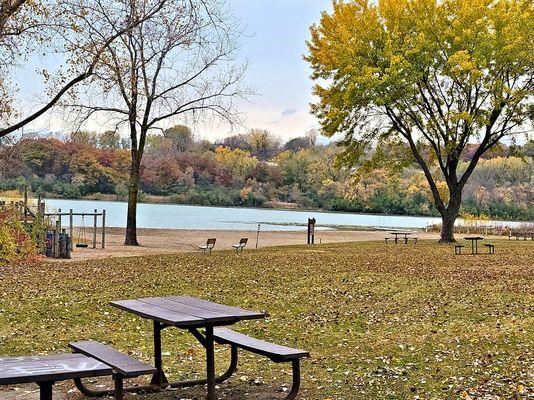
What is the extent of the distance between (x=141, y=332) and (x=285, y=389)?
140 inches

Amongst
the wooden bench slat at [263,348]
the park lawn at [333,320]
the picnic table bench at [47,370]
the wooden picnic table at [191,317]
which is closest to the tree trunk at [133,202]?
the park lawn at [333,320]

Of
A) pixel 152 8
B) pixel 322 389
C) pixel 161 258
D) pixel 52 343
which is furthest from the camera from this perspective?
pixel 161 258

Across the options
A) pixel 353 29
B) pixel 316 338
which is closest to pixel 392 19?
pixel 353 29

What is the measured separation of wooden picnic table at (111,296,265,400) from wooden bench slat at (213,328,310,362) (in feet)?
1.06

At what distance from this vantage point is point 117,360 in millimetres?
5602

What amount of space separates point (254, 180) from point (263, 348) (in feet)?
311

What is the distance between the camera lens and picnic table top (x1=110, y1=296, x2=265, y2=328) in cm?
531

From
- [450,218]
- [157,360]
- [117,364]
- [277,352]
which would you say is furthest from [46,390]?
[450,218]

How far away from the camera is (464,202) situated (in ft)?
278

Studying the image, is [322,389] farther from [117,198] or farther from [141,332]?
[117,198]

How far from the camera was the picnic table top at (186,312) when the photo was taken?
531 cm

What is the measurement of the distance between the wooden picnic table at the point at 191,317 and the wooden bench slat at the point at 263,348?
32 cm

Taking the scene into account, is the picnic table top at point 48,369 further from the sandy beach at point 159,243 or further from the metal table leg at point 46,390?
the sandy beach at point 159,243

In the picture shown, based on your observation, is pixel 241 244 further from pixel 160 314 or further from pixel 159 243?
pixel 160 314
